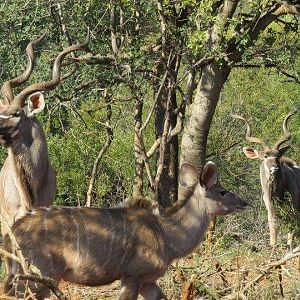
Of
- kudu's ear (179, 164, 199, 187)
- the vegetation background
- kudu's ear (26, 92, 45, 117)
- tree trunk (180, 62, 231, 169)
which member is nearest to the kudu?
kudu's ear (26, 92, 45, 117)

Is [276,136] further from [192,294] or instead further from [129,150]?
[192,294]

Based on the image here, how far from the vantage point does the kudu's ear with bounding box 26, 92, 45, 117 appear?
20.4 ft

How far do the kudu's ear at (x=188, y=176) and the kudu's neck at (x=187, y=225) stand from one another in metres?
0.11

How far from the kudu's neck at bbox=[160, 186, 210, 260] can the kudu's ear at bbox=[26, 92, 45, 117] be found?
1.17m

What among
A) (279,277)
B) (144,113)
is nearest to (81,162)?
(144,113)

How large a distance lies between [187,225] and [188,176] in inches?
18.2

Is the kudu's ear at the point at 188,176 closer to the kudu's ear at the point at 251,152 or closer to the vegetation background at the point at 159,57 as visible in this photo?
the vegetation background at the point at 159,57

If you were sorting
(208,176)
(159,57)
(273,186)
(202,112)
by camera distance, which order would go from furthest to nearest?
(273,186)
(159,57)
(202,112)
(208,176)

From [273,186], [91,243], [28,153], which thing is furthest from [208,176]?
[273,186]

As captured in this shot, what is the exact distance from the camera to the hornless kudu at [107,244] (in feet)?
16.7


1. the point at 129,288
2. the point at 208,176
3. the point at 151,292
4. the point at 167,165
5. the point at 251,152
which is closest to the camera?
the point at 129,288

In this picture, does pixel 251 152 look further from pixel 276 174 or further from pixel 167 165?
pixel 167 165

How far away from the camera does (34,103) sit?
6266 mm

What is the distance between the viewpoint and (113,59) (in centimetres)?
930
